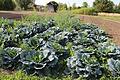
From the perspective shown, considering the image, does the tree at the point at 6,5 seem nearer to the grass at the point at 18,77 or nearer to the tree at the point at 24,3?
the tree at the point at 24,3

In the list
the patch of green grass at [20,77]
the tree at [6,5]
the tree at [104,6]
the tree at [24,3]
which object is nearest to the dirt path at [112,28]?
the patch of green grass at [20,77]

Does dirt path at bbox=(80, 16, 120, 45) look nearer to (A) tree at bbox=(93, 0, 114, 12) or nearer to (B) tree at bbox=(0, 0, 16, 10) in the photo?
(B) tree at bbox=(0, 0, 16, 10)

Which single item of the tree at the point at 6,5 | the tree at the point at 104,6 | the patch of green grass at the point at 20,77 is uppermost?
the patch of green grass at the point at 20,77

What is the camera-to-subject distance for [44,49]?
23.0 feet

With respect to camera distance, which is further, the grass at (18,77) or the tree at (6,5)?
the tree at (6,5)

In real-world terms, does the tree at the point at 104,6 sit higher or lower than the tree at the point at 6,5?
lower

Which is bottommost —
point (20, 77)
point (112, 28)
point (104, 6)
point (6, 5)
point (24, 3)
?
point (104, 6)

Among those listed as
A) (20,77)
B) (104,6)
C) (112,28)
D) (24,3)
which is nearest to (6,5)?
(24,3)

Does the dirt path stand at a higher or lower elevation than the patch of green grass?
lower

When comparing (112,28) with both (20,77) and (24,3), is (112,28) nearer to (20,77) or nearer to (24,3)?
(20,77)

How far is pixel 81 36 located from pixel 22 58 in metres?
3.13

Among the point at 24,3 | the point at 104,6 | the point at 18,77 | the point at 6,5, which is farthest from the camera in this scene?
the point at 104,6

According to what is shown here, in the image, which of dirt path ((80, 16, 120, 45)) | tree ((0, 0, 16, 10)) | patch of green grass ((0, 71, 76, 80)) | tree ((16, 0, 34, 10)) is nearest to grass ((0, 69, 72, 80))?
patch of green grass ((0, 71, 76, 80))

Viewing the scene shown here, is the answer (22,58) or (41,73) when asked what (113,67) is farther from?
(22,58)
